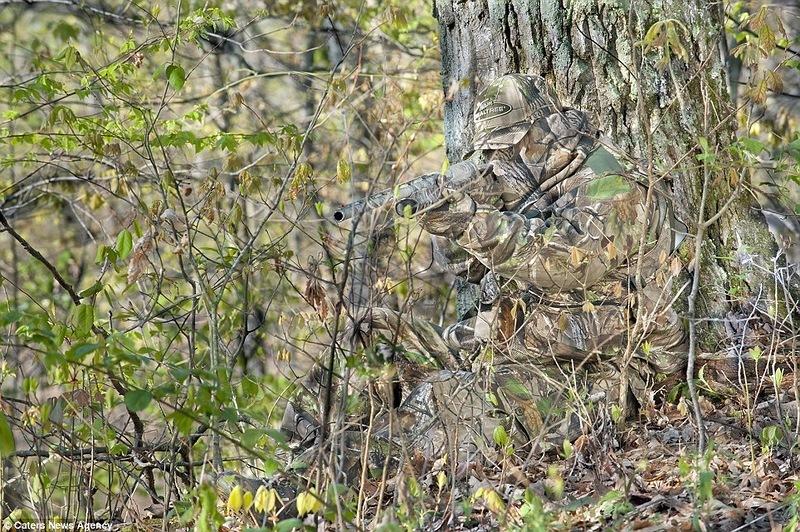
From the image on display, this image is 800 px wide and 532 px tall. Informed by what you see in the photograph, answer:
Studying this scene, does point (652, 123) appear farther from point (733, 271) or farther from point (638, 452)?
point (638, 452)

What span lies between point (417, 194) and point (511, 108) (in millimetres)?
779

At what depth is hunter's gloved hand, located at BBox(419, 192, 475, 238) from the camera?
397 centimetres

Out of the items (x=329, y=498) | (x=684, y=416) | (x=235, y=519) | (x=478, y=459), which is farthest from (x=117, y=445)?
(x=684, y=416)

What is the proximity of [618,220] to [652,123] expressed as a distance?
1191 millimetres

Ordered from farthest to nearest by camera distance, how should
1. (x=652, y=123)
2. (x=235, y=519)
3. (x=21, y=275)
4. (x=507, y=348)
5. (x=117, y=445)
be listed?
(x=21, y=275), (x=652, y=123), (x=507, y=348), (x=235, y=519), (x=117, y=445)

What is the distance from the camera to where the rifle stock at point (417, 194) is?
381 cm

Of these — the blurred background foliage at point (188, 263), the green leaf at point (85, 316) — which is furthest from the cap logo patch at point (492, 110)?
the green leaf at point (85, 316)

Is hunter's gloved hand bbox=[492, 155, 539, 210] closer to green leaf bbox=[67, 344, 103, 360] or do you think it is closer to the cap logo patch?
the cap logo patch

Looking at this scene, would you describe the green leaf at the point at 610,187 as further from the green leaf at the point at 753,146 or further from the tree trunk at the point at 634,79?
the tree trunk at the point at 634,79

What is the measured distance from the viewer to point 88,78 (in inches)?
202

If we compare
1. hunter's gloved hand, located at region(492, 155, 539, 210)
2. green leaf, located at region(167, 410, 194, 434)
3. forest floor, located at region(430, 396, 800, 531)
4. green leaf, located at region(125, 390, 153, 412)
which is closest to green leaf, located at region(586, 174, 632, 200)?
hunter's gloved hand, located at region(492, 155, 539, 210)

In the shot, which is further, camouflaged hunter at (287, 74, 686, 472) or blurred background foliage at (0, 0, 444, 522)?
camouflaged hunter at (287, 74, 686, 472)

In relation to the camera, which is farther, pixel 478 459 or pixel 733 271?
pixel 733 271

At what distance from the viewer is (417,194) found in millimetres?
3959
